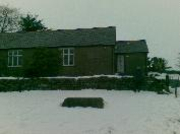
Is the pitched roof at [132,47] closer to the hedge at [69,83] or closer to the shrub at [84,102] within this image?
the hedge at [69,83]

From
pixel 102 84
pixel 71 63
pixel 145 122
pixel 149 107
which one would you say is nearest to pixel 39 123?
pixel 145 122

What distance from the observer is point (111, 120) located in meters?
14.9

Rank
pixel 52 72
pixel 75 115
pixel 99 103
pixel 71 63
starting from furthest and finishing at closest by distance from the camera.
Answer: pixel 71 63 < pixel 52 72 < pixel 99 103 < pixel 75 115

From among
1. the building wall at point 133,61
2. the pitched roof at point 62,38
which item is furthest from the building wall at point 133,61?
the pitched roof at point 62,38

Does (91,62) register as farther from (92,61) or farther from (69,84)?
(69,84)

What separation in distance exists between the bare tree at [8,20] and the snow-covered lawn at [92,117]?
50.3 meters

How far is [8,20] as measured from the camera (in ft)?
230

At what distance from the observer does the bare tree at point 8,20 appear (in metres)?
69.6

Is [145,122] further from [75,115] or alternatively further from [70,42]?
[70,42]

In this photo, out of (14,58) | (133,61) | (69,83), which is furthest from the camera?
(133,61)

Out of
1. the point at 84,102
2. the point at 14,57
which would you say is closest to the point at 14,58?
the point at 14,57

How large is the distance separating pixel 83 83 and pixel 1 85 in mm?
6305

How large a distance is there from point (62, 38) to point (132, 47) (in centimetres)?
847

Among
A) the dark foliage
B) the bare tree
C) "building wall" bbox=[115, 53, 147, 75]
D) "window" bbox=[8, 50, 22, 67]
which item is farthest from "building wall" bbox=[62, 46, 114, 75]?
the bare tree
